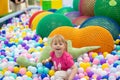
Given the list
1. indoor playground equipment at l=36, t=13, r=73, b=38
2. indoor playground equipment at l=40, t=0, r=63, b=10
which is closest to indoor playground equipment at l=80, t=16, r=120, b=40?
indoor playground equipment at l=36, t=13, r=73, b=38

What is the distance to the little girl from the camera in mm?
2266

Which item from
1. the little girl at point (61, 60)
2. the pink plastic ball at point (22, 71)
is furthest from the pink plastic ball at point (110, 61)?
the pink plastic ball at point (22, 71)

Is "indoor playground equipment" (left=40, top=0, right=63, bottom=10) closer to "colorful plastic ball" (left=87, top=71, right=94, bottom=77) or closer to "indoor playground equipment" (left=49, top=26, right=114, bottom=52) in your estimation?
"indoor playground equipment" (left=49, top=26, right=114, bottom=52)

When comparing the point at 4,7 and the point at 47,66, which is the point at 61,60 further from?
the point at 4,7

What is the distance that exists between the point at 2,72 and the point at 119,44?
1.67 meters

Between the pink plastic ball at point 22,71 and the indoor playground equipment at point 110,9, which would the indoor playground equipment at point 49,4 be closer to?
the indoor playground equipment at point 110,9

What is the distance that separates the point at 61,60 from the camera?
233cm

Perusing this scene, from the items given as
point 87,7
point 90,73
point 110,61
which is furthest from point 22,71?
point 87,7

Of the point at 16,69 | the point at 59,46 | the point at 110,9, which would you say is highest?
the point at 110,9

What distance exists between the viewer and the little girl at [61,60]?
2.27 metres

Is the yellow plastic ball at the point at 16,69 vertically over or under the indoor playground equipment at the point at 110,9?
under

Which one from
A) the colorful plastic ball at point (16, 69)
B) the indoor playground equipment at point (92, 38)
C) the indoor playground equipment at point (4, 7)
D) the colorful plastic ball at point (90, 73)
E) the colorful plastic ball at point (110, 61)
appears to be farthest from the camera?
the indoor playground equipment at point (4, 7)

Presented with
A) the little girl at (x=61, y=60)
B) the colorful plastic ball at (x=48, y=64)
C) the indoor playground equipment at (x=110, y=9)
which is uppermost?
the indoor playground equipment at (x=110, y=9)

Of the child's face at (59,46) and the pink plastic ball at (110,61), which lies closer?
the child's face at (59,46)
